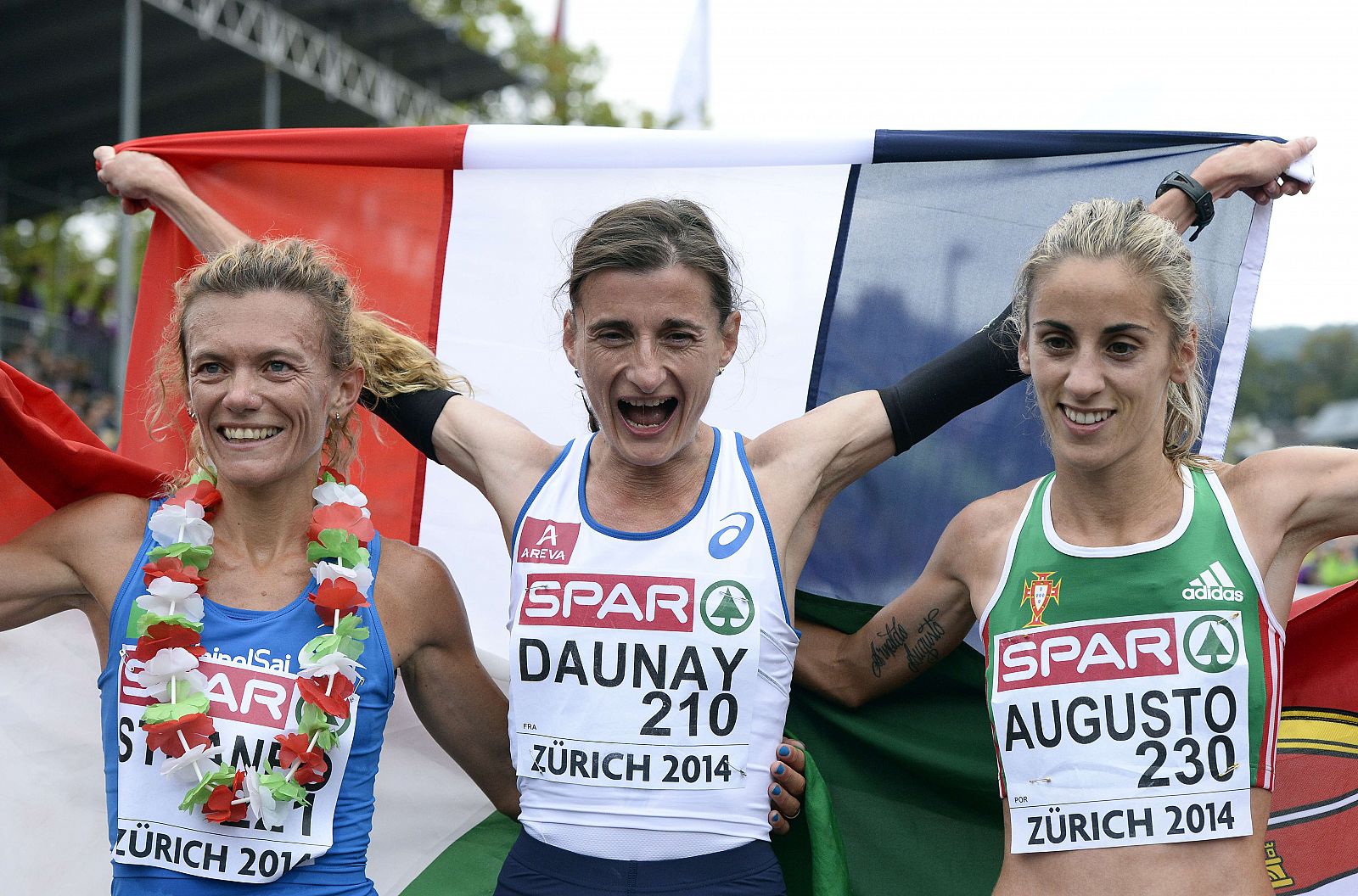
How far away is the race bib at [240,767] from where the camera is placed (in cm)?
283

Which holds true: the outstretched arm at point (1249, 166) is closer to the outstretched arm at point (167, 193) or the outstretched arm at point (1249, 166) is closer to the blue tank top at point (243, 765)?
the blue tank top at point (243, 765)

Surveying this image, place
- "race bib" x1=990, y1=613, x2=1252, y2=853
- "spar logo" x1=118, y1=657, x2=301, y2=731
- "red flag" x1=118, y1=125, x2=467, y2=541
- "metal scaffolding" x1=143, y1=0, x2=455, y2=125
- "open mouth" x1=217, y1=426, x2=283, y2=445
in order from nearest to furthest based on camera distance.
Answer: "race bib" x1=990, y1=613, x2=1252, y2=853 < "spar logo" x1=118, y1=657, x2=301, y2=731 < "open mouth" x1=217, y1=426, x2=283, y2=445 < "red flag" x1=118, y1=125, x2=467, y2=541 < "metal scaffolding" x1=143, y1=0, x2=455, y2=125

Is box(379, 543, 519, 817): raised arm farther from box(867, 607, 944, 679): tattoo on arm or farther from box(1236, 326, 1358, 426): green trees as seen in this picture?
box(1236, 326, 1358, 426): green trees

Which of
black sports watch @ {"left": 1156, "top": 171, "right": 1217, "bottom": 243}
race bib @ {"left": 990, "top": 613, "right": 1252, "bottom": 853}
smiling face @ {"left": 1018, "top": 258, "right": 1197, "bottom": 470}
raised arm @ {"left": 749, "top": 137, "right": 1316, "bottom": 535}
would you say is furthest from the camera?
black sports watch @ {"left": 1156, "top": 171, "right": 1217, "bottom": 243}

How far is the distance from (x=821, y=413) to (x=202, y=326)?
1.53 metres

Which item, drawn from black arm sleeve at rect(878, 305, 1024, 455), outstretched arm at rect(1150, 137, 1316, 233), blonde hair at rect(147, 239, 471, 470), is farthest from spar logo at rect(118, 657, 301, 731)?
outstretched arm at rect(1150, 137, 1316, 233)

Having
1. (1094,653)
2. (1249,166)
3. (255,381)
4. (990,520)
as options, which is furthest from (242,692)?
(1249,166)

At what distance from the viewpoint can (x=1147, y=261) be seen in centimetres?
279

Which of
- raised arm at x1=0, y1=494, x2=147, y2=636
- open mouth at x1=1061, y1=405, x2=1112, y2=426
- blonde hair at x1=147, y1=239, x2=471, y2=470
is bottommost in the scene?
raised arm at x1=0, y1=494, x2=147, y2=636

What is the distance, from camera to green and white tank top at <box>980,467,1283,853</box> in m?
2.67

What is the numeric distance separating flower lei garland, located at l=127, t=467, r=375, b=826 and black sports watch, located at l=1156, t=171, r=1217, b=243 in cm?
234

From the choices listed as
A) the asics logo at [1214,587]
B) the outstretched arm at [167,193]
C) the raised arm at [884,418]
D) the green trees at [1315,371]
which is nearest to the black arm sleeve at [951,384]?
the raised arm at [884,418]

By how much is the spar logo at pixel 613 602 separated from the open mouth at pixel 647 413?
0.36 m

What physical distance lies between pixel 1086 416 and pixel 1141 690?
1.99 feet
